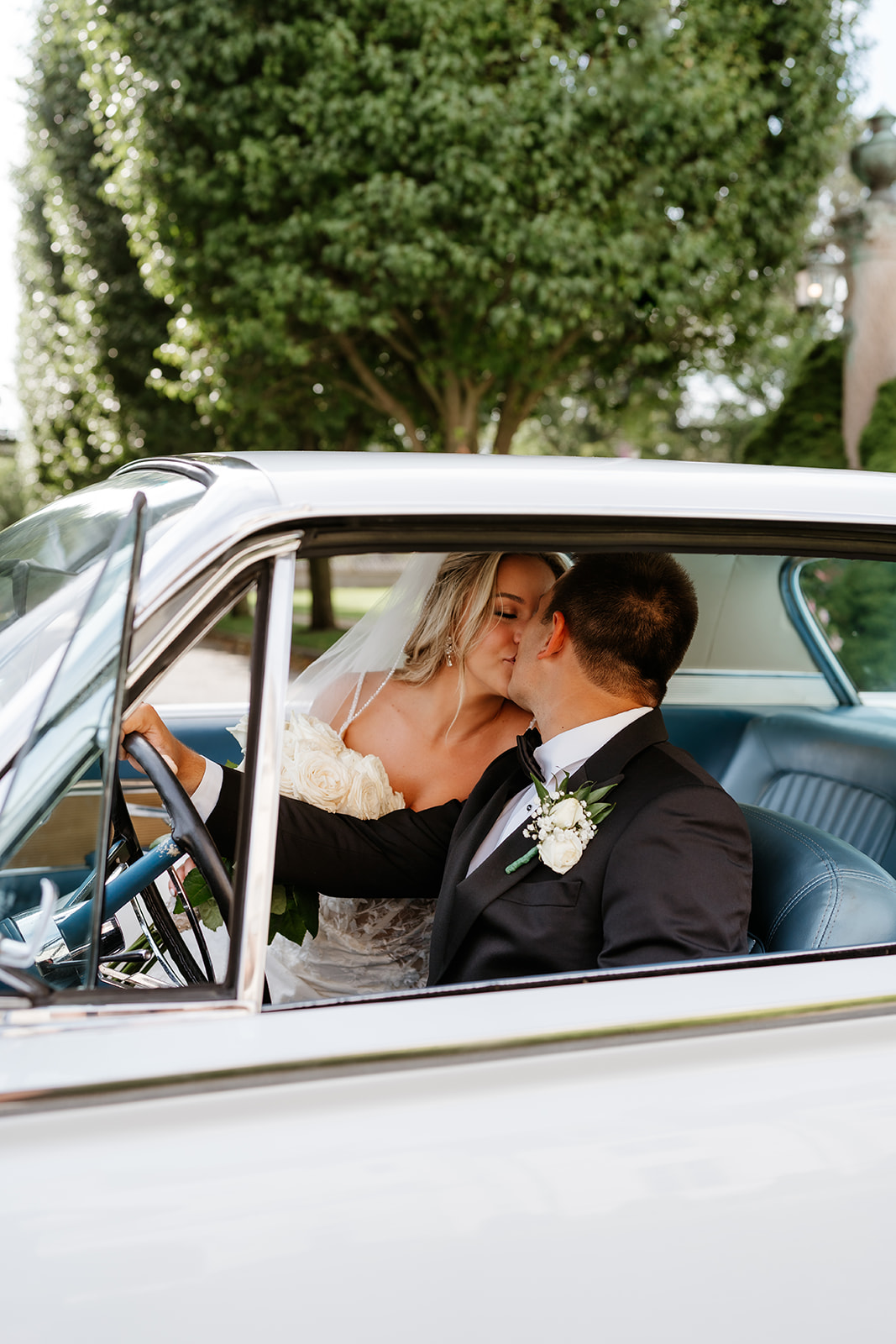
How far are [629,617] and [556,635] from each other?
14cm

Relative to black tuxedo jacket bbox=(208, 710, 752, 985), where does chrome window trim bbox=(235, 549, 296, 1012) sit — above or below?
above

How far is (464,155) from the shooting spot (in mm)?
9906

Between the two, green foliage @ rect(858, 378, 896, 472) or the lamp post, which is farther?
the lamp post

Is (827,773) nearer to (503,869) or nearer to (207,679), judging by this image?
(503,869)

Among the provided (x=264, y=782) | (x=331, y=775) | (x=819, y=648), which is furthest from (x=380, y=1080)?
(x=819, y=648)

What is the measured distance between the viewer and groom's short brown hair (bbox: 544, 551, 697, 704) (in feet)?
6.22

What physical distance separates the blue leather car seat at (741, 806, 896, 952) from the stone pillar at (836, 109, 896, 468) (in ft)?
29.6

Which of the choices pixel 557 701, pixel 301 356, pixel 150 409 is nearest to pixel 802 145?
pixel 301 356

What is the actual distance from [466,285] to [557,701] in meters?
9.60

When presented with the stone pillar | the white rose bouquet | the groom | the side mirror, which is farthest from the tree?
the side mirror

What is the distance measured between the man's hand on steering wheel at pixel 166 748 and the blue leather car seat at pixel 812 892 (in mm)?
1070

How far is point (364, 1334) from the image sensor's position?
1.13 m

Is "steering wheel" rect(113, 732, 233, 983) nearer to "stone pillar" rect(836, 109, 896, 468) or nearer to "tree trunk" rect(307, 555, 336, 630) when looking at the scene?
"stone pillar" rect(836, 109, 896, 468)

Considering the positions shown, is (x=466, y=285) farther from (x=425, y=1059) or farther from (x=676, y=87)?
(x=425, y=1059)
